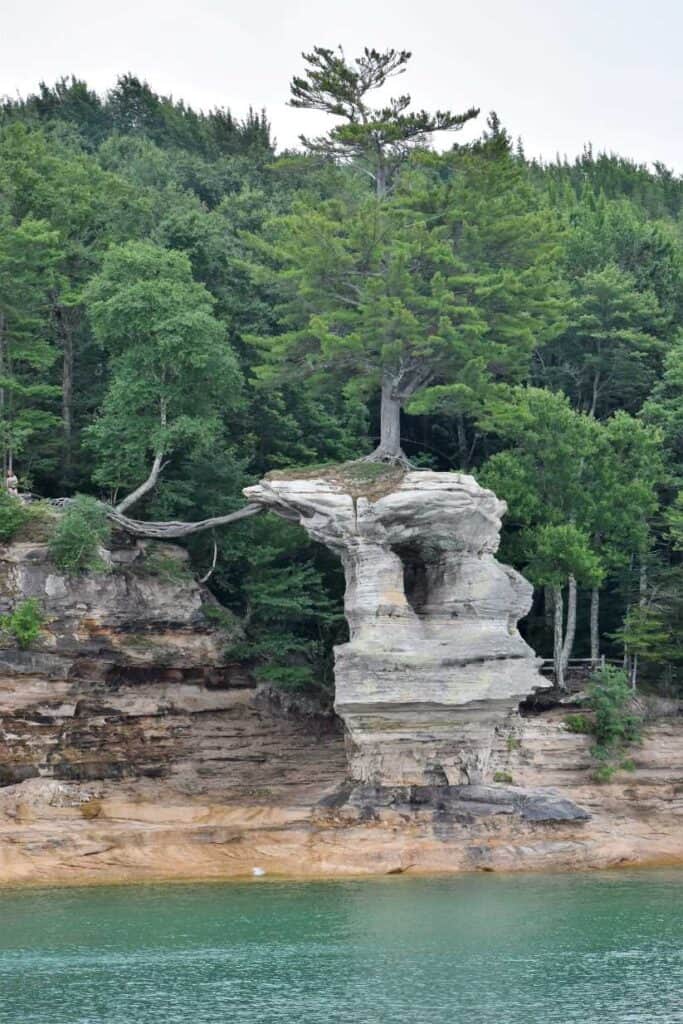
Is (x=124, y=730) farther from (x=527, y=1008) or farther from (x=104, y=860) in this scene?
(x=527, y=1008)

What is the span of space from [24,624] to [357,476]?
9509 millimetres

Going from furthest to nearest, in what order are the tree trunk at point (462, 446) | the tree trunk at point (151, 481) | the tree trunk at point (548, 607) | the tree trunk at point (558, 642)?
the tree trunk at point (462, 446)
the tree trunk at point (548, 607)
the tree trunk at point (558, 642)
the tree trunk at point (151, 481)

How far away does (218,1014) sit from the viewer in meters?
27.6

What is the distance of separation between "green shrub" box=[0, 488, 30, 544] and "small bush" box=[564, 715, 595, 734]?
15.5 meters

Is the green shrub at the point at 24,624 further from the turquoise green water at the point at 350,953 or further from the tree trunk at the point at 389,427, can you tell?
the tree trunk at the point at 389,427

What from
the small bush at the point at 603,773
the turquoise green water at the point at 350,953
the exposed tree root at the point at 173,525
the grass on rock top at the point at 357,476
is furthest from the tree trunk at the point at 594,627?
the exposed tree root at the point at 173,525

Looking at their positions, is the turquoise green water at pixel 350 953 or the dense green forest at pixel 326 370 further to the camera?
the dense green forest at pixel 326 370

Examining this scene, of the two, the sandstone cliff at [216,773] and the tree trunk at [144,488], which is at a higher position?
the tree trunk at [144,488]

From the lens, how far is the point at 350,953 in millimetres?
31578

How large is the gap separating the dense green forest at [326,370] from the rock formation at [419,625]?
305 cm

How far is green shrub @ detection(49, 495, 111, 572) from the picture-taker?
42.6 metres

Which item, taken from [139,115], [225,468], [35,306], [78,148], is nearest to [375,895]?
[225,468]

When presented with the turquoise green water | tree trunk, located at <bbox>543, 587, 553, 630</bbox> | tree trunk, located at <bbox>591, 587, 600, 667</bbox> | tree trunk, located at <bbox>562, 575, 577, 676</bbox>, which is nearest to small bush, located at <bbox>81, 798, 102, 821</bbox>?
the turquoise green water

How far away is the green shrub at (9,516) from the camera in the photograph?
141 feet
